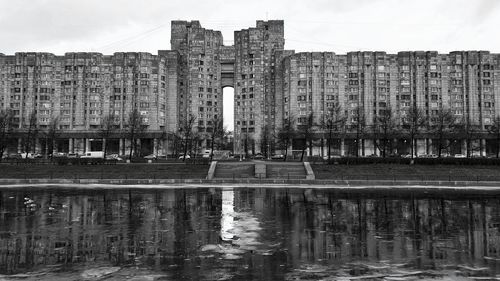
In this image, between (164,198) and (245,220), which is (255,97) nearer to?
(164,198)

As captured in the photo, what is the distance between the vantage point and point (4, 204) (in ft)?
82.7

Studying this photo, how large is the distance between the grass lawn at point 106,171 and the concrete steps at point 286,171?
8.52 m

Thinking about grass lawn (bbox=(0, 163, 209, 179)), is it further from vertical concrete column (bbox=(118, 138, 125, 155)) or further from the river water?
vertical concrete column (bbox=(118, 138, 125, 155))

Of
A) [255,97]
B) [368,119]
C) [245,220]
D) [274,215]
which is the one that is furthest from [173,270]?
→ [255,97]

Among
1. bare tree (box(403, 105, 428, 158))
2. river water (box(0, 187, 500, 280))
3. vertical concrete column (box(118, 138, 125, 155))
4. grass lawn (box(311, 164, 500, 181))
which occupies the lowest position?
river water (box(0, 187, 500, 280))

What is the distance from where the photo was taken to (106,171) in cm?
5100

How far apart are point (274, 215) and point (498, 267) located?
1137cm

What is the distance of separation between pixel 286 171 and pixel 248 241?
37.0 metres

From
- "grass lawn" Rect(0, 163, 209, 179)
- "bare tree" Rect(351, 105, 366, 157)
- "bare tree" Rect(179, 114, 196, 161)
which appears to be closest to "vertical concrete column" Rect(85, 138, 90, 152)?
"bare tree" Rect(179, 114, 196, 161)

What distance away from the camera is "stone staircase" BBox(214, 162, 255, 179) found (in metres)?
48.8

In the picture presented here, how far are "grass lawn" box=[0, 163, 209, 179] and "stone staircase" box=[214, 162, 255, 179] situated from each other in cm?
→ 181

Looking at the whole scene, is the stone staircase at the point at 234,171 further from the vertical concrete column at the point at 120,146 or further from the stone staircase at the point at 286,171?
the vertical concrete column at the point at 120,146

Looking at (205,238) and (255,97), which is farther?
(255,97)

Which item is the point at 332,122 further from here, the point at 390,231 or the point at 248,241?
the point at 248,241
